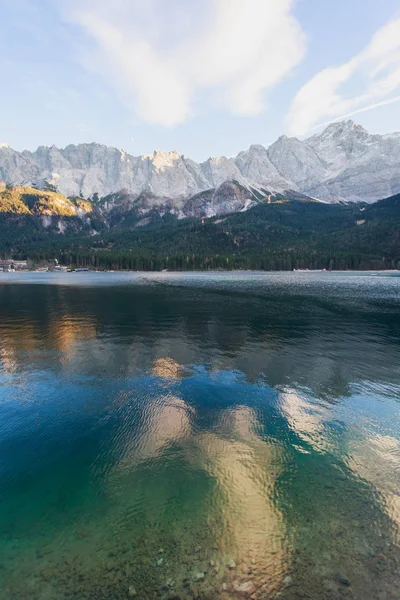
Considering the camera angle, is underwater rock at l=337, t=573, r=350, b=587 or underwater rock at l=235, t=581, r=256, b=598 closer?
underwater rock at l=235, t=581, r=256, b=598

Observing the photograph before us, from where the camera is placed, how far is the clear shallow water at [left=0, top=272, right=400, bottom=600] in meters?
10.9

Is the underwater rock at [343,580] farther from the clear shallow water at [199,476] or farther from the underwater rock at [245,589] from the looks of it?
the underwater rock at [245,589]

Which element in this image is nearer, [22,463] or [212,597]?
[212,597]

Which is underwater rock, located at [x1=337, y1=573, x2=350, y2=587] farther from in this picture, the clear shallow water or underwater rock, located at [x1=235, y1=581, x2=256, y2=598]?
underwater rock, located at [x1=235, y1=581, x2=256, y2=598]

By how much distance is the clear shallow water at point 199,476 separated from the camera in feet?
35.8

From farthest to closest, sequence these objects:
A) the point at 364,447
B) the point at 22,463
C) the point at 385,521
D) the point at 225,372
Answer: the point at 225,372 < the point at 364,447 < the point at 22,463 < the point at 385,521

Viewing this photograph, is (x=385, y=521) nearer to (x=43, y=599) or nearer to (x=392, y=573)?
(x=392, y=573)

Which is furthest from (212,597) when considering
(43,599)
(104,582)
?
(43,599)

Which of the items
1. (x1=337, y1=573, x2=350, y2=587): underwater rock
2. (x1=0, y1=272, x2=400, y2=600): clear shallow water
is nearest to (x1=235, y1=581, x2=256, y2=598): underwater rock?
(x1=0, y1=272, x2=400, y2=600): clear shallow water

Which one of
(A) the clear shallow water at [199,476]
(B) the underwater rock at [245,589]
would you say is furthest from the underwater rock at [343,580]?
(B) the underwater rock at [245,589]

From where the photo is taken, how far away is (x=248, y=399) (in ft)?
85.1

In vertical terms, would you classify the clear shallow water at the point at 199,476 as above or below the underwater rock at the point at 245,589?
below

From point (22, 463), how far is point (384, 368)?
118 ft

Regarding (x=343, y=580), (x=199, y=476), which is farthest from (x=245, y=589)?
(x=199, y=476)
